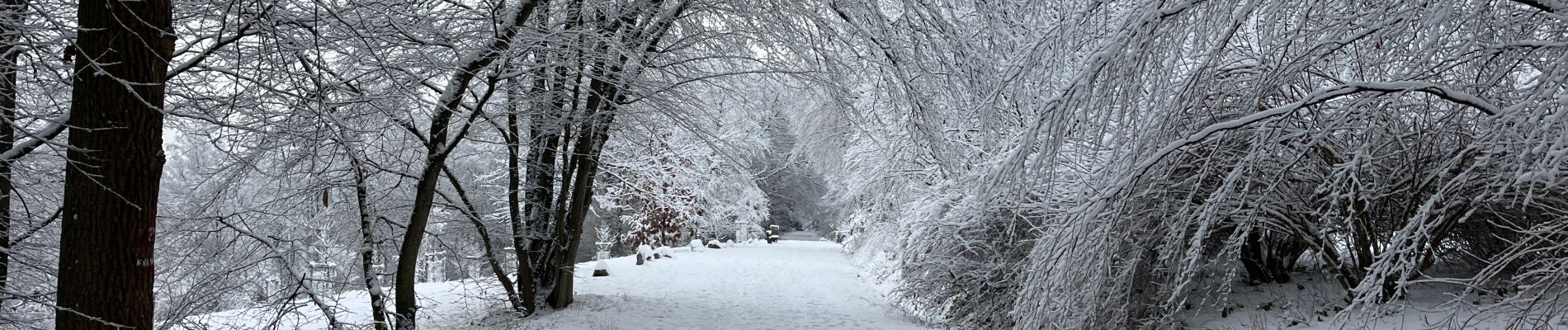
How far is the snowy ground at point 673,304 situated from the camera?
29.9 ft

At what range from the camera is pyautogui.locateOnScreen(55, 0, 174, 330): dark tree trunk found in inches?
138

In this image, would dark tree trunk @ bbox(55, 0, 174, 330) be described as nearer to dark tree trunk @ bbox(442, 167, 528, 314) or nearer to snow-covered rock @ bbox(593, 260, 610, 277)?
dark tree trunk @ bbox(442, 167, 528, 314)

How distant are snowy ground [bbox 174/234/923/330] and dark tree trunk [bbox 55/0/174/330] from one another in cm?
193

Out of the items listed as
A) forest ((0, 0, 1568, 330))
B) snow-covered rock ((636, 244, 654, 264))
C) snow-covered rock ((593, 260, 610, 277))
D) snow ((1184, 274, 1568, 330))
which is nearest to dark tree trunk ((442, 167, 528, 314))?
forest ((0, 0, 1568, 330))

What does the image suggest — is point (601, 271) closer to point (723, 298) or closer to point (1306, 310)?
point (723, 298)

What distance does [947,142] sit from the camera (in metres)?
6.68

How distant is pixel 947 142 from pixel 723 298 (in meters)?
6.30

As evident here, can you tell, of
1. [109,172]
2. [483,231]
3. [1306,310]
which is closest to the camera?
[109,172]

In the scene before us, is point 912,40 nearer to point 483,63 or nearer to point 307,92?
point 483,63

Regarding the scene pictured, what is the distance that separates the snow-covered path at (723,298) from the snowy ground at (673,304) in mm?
15

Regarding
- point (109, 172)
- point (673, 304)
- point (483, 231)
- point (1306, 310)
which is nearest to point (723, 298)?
point (673, 304)

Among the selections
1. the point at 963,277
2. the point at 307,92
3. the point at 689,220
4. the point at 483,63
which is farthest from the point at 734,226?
the point at 307,92

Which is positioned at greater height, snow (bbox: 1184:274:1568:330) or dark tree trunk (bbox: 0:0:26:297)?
dark tree trunk (bbox: 0:0:26:297)

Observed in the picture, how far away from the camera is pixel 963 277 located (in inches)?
333
